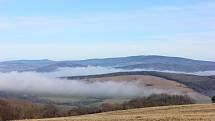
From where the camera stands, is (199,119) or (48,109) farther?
(48,109)

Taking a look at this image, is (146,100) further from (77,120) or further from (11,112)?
(77,120)

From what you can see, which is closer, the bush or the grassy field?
the grassy field

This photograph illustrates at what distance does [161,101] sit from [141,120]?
9665cm

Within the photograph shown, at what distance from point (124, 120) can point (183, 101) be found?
9514 cm

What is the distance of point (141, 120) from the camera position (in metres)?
36.8

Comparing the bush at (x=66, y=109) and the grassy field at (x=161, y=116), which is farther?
the bush at (x=66, y=109)

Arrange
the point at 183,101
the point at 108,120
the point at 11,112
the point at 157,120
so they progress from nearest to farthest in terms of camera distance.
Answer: the point at 157,120 < the point at 108,120 < the point at 11,112 < the point at 183,101

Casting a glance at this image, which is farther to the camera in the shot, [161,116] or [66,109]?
[66,109]

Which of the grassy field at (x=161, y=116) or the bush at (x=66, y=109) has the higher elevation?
the grassy field at (x=161, y=116)

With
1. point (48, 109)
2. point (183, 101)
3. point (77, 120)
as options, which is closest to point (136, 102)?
point (183, 101)

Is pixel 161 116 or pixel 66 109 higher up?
pixel 161 116

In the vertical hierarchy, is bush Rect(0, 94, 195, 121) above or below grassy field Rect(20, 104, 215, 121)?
below

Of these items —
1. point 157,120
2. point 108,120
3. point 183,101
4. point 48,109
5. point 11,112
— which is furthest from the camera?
point 183,101

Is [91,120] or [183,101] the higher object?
[91,120]
